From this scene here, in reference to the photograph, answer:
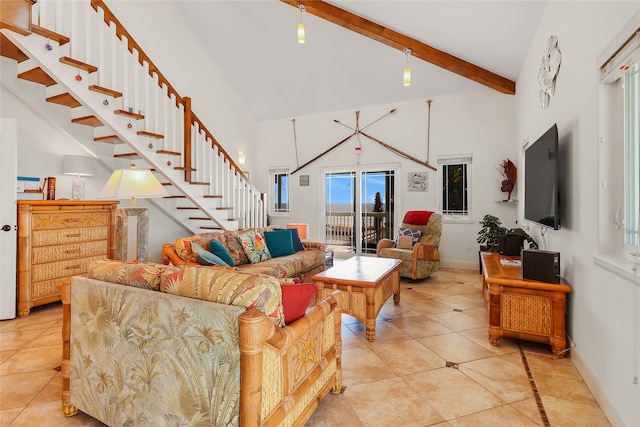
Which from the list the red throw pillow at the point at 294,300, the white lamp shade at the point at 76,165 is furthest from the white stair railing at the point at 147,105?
the red throw pillow at the point at 294,300

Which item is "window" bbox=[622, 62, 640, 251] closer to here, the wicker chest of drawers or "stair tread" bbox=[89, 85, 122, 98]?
"stair tread" bbox=[89, 85, 122, 98]

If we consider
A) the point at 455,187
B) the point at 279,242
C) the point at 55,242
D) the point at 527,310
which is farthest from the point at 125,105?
the point at 455,187

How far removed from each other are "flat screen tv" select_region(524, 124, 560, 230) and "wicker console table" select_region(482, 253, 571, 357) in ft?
1.62

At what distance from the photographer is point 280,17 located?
4.94 m

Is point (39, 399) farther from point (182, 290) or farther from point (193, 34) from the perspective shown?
point (193, 34)

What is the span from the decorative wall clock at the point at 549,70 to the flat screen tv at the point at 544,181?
48 cm

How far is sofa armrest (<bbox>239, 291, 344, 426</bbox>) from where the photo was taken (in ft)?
3.85

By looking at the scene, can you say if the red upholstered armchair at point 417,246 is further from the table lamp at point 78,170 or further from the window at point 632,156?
the table lamp at point 78,170

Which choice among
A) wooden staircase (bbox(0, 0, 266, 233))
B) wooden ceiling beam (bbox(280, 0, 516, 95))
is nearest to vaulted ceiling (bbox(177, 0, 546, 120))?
wooden ceiling beam (bbox(280, 0, 516, 95))

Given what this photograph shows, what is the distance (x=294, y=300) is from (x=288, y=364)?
11.2 inches

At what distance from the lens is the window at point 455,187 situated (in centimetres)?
551

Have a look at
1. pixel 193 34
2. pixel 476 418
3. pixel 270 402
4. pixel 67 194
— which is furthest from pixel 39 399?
pixel 193 34

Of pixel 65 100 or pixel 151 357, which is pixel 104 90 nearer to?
pixel 65 100

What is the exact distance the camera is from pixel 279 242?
4434 millimetres
